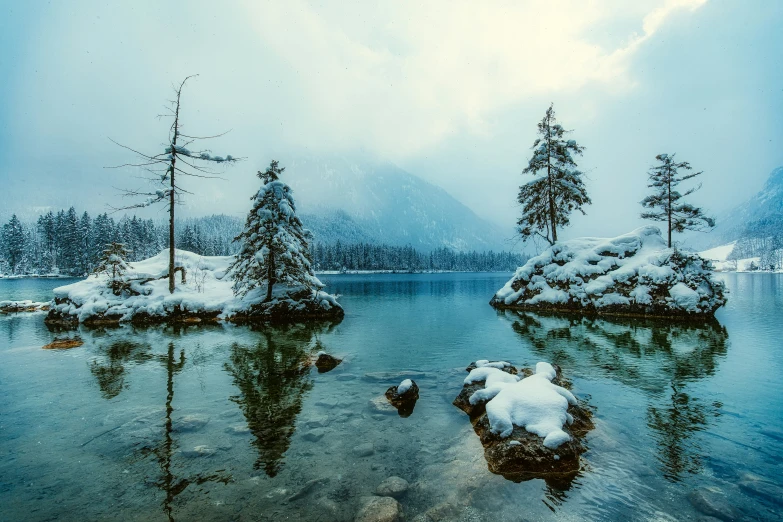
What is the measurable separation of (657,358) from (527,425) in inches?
411

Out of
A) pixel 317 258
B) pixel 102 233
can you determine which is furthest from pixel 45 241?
pixel 317 258

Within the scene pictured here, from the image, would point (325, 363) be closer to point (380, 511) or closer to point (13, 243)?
point (380, 511)

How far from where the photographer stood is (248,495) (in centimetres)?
538

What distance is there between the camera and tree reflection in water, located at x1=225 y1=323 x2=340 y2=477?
7.07 m

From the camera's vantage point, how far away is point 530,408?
751 centimetres

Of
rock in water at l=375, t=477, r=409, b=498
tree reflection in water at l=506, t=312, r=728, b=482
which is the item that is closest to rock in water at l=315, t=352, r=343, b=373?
rock in water at l=375, t=477, r=409, b=498

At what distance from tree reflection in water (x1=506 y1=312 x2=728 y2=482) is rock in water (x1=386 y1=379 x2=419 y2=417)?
17.9 ft

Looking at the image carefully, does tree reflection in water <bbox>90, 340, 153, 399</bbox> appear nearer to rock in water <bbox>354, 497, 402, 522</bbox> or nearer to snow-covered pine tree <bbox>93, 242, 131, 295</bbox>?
rock in water <bbox>354, 497, 402, 522</bbox>

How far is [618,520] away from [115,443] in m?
9.26

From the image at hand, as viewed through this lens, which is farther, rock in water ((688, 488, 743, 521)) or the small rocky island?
the small rocky island

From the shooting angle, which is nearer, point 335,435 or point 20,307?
point 335,435

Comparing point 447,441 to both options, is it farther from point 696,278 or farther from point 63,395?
point 696,278

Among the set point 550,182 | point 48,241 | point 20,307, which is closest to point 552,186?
point 550,182

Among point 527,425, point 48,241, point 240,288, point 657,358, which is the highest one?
point 48,241
